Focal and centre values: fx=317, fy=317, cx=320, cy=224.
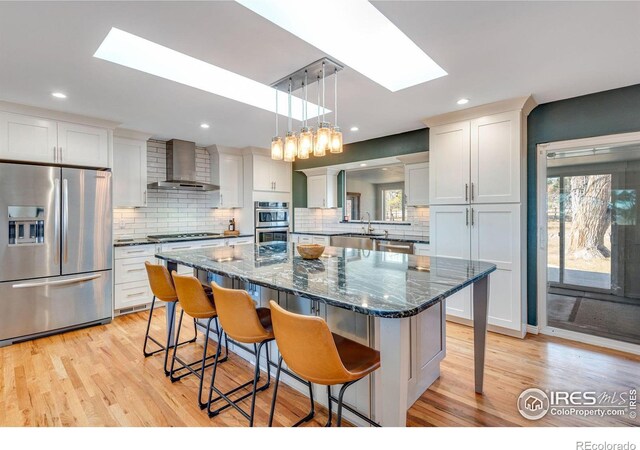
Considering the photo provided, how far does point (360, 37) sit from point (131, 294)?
391 cm

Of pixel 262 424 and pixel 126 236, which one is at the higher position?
pixel 126 236

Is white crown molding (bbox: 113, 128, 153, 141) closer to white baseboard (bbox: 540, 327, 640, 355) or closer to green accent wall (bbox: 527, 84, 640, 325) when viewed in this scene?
green accent wall (bbox: 527, 84, 640, 325)

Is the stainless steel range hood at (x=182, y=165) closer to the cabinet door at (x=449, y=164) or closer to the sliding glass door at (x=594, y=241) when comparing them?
the cabinet door at (x=449, y=164)

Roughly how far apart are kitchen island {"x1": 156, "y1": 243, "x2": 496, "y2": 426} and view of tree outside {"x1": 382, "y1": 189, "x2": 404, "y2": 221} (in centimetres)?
239

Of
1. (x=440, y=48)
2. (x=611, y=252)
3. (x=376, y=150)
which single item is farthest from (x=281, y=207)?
(x=611, y=252)

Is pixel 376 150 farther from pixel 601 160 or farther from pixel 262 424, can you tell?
pixel 262 424

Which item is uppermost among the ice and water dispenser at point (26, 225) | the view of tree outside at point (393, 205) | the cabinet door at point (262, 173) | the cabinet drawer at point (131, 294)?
the cabinet door at point (262, 173)

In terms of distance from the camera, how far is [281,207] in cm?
588

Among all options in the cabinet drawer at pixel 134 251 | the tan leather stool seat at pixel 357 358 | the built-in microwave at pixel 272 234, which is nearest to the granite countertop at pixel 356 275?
the tan leather stool seat at pixel 357 358

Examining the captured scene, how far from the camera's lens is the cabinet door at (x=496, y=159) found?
10.3ft

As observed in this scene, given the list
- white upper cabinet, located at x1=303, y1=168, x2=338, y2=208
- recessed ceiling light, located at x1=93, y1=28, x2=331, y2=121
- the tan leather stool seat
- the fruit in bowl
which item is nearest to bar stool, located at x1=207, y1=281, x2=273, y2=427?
the tan leather stool seat

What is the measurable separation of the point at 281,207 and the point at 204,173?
1452mm

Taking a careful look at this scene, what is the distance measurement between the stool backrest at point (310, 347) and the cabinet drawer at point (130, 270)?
3277mm

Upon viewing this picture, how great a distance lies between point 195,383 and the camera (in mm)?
2396
